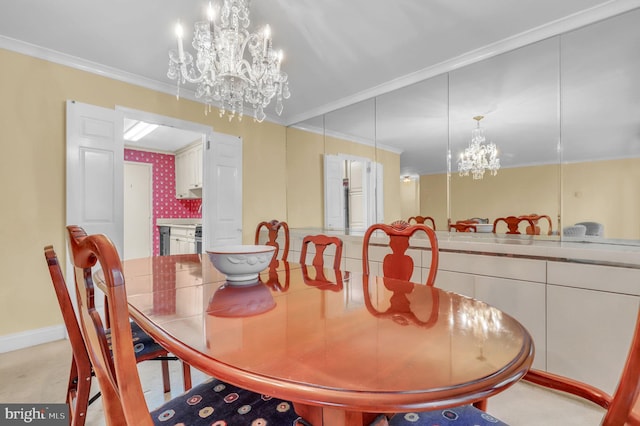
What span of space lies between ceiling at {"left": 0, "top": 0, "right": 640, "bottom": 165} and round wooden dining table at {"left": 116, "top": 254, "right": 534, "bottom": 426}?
1935mm

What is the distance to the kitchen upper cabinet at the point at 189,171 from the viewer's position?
5176mm

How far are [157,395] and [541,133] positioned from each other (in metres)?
3.23

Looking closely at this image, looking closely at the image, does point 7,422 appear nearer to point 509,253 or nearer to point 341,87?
point 509,253

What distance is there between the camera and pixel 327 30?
7.67ft

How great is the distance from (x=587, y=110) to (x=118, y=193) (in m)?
4.02

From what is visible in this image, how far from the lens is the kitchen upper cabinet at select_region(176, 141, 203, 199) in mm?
5176

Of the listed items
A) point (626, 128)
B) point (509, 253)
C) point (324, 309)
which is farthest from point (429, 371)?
point (626, 128)

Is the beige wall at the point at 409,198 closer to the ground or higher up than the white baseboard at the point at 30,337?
higher up

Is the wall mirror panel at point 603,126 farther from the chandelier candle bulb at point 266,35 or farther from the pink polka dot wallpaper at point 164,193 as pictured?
the pink polka dot wallpaper at point 164,193

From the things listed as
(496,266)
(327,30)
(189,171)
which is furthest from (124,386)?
(189,171)

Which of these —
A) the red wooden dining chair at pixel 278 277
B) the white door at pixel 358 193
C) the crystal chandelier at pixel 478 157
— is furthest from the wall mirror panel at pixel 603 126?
the red wooden dining chair at pixel 278 277

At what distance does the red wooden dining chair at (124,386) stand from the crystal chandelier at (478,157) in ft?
8.30

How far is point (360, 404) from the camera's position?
50 cm

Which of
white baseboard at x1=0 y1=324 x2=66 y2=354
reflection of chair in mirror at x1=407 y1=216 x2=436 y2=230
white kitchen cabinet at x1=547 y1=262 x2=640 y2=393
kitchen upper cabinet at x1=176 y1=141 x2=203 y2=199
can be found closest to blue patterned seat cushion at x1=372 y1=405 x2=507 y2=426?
white kitchen cabinet at x1=547 y1=262 x2=640 y2=393
